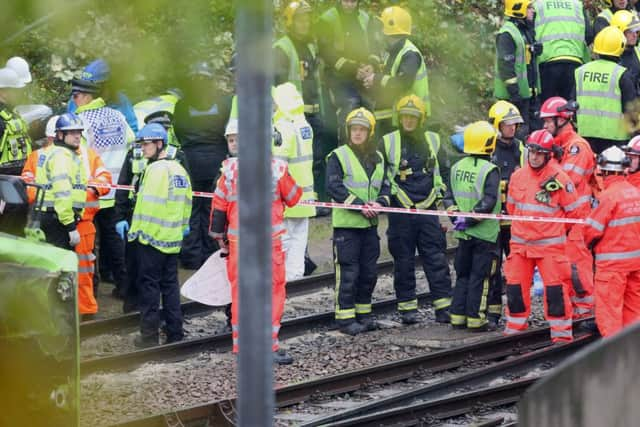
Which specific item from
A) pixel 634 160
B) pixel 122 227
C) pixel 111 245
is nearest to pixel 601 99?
pixel 634 160

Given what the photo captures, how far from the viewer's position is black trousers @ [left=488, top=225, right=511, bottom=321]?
1173cm

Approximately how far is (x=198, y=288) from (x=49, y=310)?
5869 mm

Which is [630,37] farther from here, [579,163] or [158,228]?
[158,228]

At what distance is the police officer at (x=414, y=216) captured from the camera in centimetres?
1199

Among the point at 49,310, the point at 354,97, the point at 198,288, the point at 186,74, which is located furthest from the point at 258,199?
the point at 354,97

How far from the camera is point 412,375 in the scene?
10711 mm

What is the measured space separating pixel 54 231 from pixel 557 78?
6.83 meters

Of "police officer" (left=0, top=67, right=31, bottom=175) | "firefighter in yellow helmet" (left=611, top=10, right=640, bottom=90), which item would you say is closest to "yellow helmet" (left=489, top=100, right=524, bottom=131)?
"firefighter in yellow helmet" (left=611, top=10, right=640, bottom=90)

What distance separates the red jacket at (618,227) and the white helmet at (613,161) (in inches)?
4.4

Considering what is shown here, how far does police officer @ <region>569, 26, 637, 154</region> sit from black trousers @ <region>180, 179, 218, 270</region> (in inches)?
166

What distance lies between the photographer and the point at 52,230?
37.4 feet

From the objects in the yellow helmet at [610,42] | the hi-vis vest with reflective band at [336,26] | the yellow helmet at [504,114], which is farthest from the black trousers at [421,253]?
the hi-vis vest with reflective band at [336,26]

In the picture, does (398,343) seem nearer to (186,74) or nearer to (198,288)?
(198,288)

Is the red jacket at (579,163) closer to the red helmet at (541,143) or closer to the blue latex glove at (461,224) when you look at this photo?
the red helmet at (541,143)
